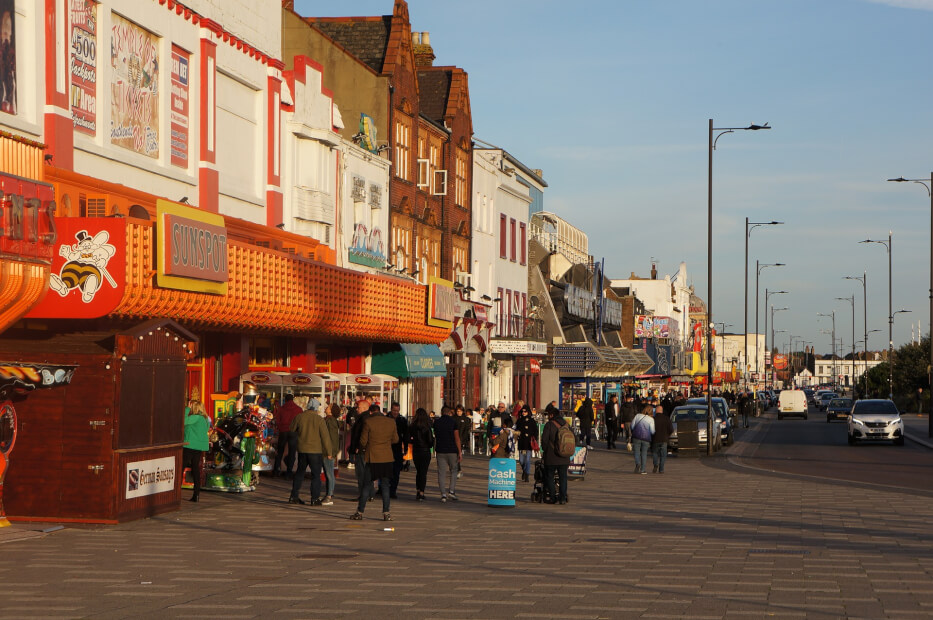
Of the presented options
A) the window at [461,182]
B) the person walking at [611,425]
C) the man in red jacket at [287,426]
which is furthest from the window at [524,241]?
the man in red jacket at [287,426]

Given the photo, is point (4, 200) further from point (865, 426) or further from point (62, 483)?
point (865, 426)

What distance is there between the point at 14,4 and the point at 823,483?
64.6ft

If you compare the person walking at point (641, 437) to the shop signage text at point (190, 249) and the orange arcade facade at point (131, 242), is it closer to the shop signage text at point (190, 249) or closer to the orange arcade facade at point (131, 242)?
the orange arcade facade at point (131, 242)

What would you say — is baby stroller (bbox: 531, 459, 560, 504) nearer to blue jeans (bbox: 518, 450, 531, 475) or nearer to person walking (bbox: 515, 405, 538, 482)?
person walking (bbox: 515, 405, 538, 482)

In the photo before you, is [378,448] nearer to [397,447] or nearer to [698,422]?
[397,447]

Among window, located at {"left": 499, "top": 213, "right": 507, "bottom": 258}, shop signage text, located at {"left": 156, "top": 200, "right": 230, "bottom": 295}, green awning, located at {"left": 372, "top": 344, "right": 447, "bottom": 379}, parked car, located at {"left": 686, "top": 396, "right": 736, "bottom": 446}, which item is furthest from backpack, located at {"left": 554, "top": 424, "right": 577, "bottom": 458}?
window, located at {"left": 499, "top": 213, "right": 507, "bottom": 258}

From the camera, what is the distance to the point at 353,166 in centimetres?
3519

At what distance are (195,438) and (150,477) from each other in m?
2.20

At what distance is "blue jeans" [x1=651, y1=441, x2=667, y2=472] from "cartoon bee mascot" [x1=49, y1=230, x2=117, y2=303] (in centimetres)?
1727

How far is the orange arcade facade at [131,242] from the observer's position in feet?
59.7

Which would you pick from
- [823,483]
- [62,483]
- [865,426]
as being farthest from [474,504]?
[865,426]

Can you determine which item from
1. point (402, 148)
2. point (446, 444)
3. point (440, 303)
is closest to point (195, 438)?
point (446, 444)

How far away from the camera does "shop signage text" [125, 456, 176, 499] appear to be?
1877 cm

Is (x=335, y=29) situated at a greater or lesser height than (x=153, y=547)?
greater
